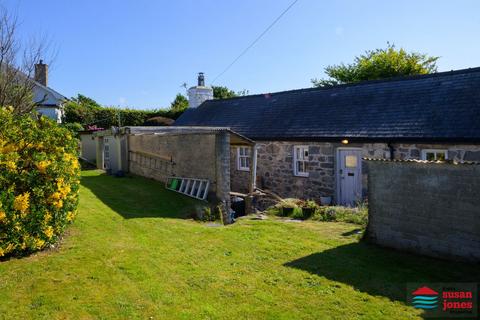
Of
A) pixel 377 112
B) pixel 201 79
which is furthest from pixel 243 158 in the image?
pixel 201 79

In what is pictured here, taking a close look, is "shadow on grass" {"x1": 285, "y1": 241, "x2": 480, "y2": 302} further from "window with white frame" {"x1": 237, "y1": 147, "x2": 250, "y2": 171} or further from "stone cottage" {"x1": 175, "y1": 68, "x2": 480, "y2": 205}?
"window with white frame" {"x1": 237, "y1": 147, "x2": 250, "y2": 171}

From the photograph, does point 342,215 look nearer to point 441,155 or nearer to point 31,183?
point 441,155

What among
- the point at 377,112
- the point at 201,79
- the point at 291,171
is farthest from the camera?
the point at 201,79

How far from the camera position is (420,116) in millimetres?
13383

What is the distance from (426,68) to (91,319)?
114ft

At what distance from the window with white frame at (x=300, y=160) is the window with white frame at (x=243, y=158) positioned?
115 inches

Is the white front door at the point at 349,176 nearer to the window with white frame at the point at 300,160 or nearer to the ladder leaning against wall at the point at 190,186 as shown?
the window with white frame at the point at 300,160

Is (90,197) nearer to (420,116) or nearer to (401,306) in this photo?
(401,306)

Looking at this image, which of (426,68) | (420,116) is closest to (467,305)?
(420,116)

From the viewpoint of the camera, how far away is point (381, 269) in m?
6.86

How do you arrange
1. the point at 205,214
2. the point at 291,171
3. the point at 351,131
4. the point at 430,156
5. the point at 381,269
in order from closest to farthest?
the point at 381,269
the point at 205,214
the point at 430,156
the point at 351,131
the point at 291,171

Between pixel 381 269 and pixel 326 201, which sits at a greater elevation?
pixel 326 201

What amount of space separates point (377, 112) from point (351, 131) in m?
1.34

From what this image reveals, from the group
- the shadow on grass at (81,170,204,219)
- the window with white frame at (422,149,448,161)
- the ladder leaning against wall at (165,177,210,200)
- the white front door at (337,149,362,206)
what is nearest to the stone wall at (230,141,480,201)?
the window with white frame at (422,149,448,161)
